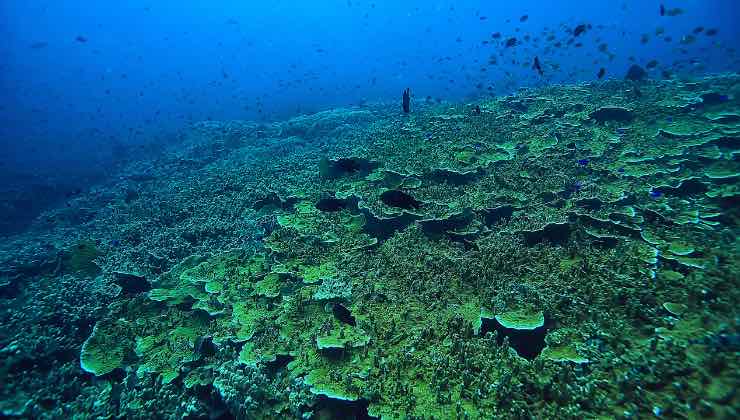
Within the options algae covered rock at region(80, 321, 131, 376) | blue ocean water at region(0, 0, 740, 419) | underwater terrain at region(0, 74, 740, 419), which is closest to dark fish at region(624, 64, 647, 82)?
blue ocean water at region(0, 0, 740, 419)

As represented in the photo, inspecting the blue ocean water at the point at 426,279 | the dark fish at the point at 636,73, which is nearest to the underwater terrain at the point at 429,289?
the blue ocean water at the point at 426,279

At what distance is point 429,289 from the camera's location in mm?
5176

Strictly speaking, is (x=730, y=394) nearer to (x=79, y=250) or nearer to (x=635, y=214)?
(x=635, y=214)

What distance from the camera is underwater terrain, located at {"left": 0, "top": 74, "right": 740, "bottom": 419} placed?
12.0 ft

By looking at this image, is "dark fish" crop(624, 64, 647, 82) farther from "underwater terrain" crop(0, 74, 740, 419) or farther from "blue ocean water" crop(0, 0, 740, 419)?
"underwater terrain" crop(0, 74, 740, 419)

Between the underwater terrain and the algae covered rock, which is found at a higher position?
the underwater terrain

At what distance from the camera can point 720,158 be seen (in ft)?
24.6

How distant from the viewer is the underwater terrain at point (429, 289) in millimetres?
3662

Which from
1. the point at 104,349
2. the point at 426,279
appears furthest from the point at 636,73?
the point at 104,349

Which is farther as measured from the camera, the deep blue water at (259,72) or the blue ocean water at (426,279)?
the deep blue water at (259,72)

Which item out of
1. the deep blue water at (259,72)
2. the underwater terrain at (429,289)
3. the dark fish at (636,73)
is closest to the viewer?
the underwater terrain at (429,289)

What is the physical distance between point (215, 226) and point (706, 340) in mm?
9394

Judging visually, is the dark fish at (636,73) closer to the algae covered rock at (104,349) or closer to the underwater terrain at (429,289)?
the underwater terrain at (429,289)

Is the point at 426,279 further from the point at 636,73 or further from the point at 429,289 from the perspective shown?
the point at 636,73
